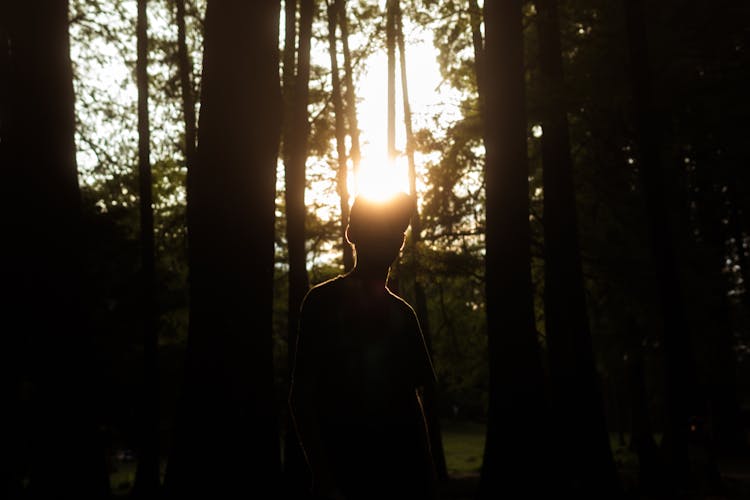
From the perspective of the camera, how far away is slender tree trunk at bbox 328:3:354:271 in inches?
845

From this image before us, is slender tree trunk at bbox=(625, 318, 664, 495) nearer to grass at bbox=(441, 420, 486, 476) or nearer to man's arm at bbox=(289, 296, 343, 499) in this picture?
grass at bbox=(441, 420, 486, 476)

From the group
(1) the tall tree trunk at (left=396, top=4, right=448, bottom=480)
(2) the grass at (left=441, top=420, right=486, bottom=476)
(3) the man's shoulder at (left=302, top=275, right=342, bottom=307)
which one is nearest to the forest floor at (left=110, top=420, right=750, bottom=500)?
(2) the grass at (left=441, top=420, right=486, bottom=476)

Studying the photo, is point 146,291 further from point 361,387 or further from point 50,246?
point 361,387

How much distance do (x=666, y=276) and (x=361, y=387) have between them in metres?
10.5

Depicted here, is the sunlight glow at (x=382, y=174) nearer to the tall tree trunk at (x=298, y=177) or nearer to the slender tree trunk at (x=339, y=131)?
the slender tree trunk at (x=339, y=131)

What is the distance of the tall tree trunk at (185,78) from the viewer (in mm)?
20688

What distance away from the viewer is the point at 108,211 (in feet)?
90.4

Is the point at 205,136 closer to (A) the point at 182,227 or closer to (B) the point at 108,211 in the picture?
(A) the point at 182,227

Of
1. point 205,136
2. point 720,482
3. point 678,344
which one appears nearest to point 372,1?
point 678,344

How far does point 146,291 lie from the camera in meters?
19.9

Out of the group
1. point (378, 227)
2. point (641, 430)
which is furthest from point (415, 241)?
point (378, 227)

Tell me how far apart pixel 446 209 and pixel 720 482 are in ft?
27.4

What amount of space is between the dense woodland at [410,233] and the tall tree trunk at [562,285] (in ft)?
0.15

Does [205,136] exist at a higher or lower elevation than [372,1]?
lower
